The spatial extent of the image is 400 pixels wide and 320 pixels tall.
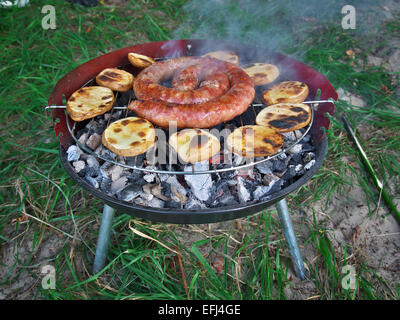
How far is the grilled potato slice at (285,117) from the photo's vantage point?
2055mm

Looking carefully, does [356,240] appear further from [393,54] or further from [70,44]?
[70,44]

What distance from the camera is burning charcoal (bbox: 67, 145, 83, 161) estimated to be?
2.12 meters

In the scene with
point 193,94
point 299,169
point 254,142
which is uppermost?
point 193,94

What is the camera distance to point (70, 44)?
4.43 meters

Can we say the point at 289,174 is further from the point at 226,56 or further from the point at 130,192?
the point at 226,56

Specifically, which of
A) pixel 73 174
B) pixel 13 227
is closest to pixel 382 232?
pixel 73 174

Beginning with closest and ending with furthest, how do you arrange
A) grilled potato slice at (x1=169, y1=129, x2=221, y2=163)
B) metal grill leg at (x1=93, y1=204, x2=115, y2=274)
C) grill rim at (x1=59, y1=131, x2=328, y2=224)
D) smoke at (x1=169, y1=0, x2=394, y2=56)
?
grill rim at (x1=59, y1=131, x2=328, y2=224), grilled potato slice at (x1=169, y1=129, x2=221, y2=163), metal grill leg at (x1=93, y1=204, x2=115, y2=274), smoke at (x1=169, y1=0, x2=394, y2=56)

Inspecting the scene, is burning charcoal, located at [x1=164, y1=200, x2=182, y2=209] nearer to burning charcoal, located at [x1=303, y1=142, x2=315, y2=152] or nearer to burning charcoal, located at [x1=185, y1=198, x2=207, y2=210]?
burning charcoal, located at [x1=185, y1=198, x2=207, y2=210]

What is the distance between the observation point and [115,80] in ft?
8.01

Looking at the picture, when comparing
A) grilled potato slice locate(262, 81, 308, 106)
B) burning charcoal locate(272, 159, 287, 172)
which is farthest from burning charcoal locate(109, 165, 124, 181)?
grilled potato slice locate(262, 81, 308, 106)

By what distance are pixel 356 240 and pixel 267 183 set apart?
132 centimetres

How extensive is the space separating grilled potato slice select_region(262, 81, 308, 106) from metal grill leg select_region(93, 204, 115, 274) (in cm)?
147

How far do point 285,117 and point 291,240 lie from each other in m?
1.00

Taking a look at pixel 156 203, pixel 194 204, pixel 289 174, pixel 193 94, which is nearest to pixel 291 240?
pixel 289 174
